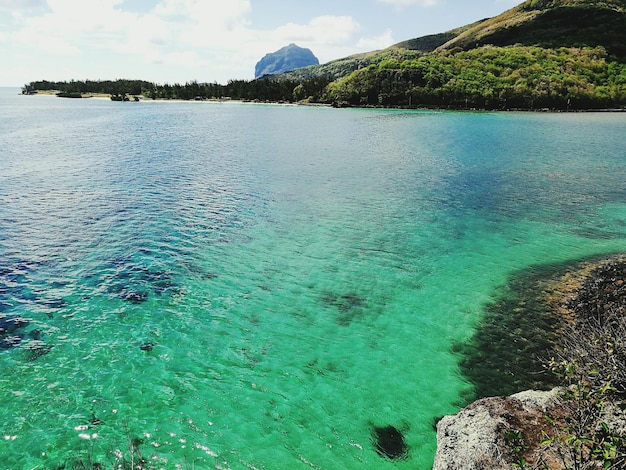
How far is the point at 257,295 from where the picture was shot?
19.0 m

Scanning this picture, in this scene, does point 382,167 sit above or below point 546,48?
below

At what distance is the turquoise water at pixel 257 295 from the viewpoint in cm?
1155

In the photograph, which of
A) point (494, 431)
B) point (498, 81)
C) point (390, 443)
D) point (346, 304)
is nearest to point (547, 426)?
point (494, 431)

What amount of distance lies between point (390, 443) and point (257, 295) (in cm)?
960

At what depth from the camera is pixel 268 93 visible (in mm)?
196625

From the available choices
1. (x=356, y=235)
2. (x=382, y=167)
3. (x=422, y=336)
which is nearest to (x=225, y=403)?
(x=422, y=336)

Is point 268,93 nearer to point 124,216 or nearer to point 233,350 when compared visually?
point 124,216

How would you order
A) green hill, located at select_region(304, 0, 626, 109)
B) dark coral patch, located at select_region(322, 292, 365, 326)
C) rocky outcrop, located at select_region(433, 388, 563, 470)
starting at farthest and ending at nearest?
green hill, located at select_region(304, 0, 626, 109)
dark coral patch, located at select_region(322, 292, 365, 326)
rocky outcrop, located at select_region(433, 388, 563, 470)

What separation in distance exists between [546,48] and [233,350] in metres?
194

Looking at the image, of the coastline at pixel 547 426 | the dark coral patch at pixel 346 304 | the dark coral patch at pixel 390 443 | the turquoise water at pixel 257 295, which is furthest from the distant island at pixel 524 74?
the dark coral patch at pixel 390 443

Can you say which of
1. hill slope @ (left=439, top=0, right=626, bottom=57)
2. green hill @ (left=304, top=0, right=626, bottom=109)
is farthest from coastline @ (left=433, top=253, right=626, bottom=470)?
hill slope @ (left=439, top=0, right=626, bottom=57)

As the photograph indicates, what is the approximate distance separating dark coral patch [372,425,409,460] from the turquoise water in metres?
0.17

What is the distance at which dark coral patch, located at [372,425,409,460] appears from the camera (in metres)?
10.8

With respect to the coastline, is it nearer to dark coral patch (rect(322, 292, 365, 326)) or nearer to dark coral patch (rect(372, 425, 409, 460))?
dark coral patch (rect(372, 425, 409, 460))
